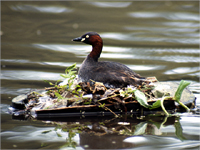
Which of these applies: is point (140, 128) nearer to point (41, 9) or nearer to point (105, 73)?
point (105, 73)

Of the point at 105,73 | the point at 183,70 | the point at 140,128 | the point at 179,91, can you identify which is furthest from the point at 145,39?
the point at 140,128

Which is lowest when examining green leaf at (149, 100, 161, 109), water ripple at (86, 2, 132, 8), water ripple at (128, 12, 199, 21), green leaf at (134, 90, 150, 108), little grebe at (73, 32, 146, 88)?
green leaf at (149, 100, 161, 109)

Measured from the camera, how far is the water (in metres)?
5.67

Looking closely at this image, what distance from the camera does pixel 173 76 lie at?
9547 millimetres

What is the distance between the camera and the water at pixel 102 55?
18.6ft

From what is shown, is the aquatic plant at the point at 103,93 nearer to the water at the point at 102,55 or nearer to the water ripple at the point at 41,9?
the water at the point at 102,55

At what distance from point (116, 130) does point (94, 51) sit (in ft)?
6.53

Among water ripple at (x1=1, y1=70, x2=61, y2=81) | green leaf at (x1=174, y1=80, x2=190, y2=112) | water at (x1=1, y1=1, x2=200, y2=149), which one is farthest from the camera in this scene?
water ripple at (x1=1, y1=70, x2=61, y2=81)

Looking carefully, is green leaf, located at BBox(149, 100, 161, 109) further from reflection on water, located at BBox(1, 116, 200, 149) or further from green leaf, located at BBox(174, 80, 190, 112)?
green leaf, located at BBox(174, 80, 190, 112)

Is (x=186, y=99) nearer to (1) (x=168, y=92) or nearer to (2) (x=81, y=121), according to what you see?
(1) (x=168, y=92)

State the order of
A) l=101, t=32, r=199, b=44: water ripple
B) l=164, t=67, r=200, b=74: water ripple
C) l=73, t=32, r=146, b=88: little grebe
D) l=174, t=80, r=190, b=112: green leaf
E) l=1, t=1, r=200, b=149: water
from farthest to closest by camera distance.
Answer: l=101, t=32, r=199, b=44: water ripple
l=164, t=67, r=200, b=74: water ripple
l=73, t=32, r=146, b=88: little grebe
l=174, t=80, r=190, b=112: green leaf
l=1, t=1, r=200, b=149: water

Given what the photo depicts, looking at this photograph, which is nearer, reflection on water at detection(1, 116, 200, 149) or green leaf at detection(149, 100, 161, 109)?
reflection on water at detection(1, 116, 200, 149)

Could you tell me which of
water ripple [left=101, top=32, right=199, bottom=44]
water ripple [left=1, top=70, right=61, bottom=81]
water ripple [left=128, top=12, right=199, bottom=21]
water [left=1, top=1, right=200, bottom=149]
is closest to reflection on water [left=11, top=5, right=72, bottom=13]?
water [left=1, top=1, right=200, bottom=149]

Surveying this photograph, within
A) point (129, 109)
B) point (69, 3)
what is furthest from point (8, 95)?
point (69, 3)
